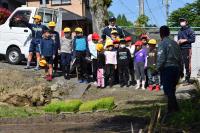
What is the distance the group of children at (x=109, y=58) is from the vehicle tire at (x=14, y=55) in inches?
106

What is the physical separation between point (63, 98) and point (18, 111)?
319 cm

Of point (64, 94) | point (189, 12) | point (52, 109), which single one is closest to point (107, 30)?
point (64, 94)

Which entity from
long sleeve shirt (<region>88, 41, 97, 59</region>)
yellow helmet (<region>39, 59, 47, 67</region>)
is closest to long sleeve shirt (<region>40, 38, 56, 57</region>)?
yellow helmet (<region>39, 59, 47, 67</region>)

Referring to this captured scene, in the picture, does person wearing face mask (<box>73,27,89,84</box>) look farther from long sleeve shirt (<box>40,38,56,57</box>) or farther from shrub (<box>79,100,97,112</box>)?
shrub (<box>79,100,97,112</box>)

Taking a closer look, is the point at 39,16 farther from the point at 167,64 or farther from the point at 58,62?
the point at 167,64

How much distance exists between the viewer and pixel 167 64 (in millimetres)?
12797

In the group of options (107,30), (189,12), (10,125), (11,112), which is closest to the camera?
Answer: (10,125)

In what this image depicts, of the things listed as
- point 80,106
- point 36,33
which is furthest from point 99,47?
point 80,106

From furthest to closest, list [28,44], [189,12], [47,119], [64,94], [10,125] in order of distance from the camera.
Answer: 1. [189,12]
2. [28,44]
3. [64,94]
4. [47,119]
5. [10,125]

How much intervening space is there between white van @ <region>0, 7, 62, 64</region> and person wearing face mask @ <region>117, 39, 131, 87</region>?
4285 millimetres

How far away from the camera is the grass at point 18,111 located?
1441cm

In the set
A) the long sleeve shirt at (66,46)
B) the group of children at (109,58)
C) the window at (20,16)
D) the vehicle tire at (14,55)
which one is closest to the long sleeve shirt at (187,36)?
the group of children at (109,58)

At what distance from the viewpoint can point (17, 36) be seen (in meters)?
22.3

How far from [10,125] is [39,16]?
9208mm
